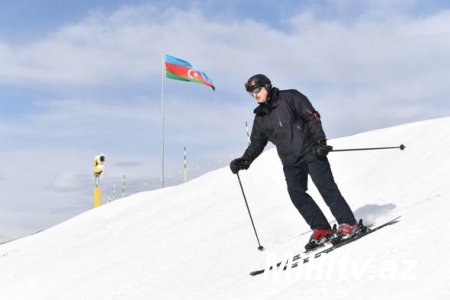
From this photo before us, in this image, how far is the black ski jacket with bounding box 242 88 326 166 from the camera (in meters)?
5.04

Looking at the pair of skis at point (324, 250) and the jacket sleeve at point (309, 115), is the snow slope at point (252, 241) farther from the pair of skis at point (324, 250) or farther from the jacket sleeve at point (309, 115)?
the jacket sleeve at point (309, 115)

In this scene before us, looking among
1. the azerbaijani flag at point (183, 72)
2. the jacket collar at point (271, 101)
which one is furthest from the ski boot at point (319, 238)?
the azerbaijani flag at point (183, 72)

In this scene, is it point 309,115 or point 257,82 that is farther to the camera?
point 257,82

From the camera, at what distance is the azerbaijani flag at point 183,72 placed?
787 inches

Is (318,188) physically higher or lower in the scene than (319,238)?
higher

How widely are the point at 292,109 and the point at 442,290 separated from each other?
2.45 meters

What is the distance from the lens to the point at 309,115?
16.4 feet

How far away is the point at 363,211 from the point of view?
679 centimetres

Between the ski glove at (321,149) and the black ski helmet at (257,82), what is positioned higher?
the black ski helmet at (257,82)

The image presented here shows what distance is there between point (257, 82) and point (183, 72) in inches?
601

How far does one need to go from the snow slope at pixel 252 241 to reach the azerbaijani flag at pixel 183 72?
7.32 metres

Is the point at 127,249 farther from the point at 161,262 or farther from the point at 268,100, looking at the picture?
the point at 268,100

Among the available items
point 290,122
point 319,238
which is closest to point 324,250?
point 319,238

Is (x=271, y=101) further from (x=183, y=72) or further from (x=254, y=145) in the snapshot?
(x=183, y=72)
